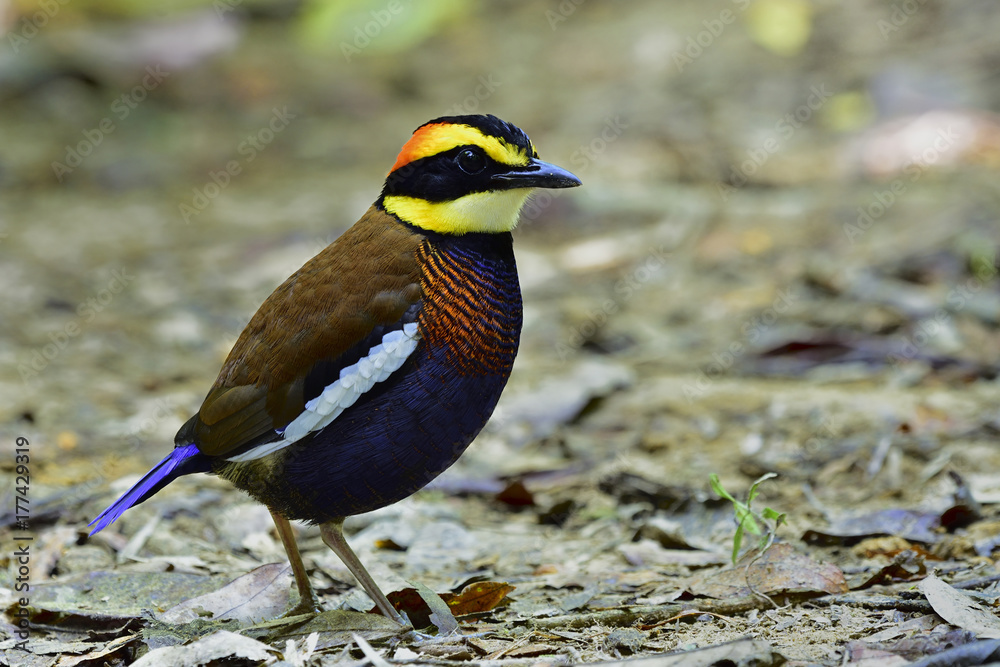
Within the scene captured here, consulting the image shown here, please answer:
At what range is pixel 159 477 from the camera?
11.7 feet

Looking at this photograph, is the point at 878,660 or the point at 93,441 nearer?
the point at 878,660

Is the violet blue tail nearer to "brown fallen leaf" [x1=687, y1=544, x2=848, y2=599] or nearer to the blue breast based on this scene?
the blue breast

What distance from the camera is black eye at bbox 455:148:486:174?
372 cm

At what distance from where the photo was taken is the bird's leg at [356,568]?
11.8 ft

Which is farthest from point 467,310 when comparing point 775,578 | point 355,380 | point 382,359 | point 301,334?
point 775,578

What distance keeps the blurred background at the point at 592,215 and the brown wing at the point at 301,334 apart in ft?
3.88

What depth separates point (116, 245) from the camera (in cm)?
854

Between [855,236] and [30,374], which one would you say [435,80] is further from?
[30,374]

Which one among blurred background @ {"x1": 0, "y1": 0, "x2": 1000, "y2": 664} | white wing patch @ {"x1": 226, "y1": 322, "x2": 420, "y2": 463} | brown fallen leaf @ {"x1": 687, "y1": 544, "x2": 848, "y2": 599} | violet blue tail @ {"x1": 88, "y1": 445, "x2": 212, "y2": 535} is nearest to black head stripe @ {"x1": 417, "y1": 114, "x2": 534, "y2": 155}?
white wing patch @ {"x1": 226, "y1": 322, "x2": 420, "y2": 463}

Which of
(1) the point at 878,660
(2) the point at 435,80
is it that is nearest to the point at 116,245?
(2) the point at 435,80

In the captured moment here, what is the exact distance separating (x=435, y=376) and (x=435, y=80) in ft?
29.9

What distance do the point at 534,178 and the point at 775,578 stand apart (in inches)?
61.6

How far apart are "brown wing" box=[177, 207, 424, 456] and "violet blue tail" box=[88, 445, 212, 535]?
5 centimetres

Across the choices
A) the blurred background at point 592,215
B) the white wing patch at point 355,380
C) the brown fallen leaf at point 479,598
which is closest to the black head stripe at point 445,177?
the white wing patch at point 355,380
